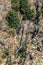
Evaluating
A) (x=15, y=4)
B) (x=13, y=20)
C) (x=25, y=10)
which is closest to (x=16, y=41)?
(x=13, y=20)

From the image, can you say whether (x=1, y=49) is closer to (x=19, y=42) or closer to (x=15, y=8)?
(x=19, y=42)

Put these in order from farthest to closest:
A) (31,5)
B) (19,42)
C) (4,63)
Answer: (31,5) → (19,42) → (4,63)

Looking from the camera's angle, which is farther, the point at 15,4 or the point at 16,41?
the point at 15,4

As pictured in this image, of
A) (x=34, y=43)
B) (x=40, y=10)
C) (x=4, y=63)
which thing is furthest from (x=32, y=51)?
(x=40, y=10)

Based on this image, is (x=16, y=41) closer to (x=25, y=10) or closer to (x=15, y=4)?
(x=25, y=10)

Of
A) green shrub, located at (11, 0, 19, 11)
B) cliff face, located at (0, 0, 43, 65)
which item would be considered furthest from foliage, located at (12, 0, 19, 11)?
cliff face, located at (0, 0, 43, 65)

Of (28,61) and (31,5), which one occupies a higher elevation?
(31,5)

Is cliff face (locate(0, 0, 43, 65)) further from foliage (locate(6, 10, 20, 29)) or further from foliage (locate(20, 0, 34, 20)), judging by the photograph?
foliage (locate(20, 0, 34, 20))

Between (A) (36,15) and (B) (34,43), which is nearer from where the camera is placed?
(B) (34,43)
